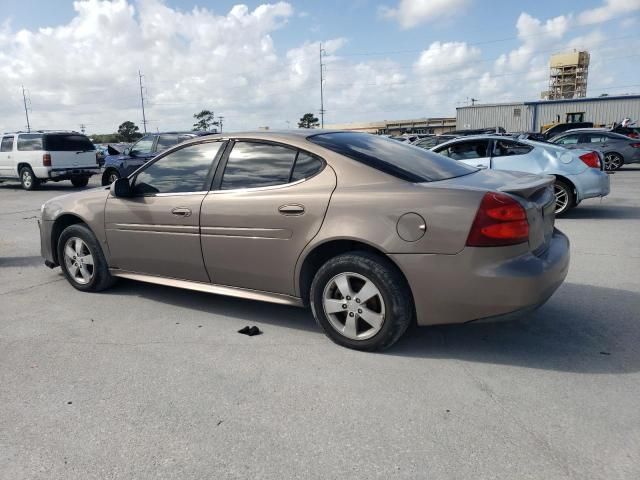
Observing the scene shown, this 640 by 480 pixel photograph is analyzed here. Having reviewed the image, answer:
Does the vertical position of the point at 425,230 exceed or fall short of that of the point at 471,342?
it exceeds it

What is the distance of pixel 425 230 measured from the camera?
130 inches

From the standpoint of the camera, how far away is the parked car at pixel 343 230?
3240 millimetres

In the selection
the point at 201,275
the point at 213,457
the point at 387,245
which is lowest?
the point at 213,457

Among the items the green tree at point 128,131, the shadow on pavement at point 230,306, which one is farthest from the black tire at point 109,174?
the green tree at point 128,131

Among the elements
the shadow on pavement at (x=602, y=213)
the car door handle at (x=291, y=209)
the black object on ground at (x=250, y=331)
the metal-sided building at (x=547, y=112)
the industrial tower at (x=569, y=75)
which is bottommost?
the black object on ground at (x=250, y=331)

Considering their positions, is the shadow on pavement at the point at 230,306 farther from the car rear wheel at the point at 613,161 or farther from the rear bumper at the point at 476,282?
the car rear wheel at the point at 613,161

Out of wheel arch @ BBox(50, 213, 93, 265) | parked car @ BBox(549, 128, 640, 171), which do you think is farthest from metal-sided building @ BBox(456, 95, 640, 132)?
wheel arch @ BBox(50, 213, 93, 265)

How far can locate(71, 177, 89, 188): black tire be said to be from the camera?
57.5 feet

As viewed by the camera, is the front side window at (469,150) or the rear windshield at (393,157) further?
the front side window at (469,150)

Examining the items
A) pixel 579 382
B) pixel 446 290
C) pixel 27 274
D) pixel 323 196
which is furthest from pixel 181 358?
pixel 27 274

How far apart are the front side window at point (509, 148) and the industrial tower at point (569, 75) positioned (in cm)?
8698

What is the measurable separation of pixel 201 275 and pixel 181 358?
864 mm

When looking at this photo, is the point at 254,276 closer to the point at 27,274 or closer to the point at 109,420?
the point at 109,420

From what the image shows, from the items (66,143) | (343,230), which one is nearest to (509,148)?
(343,230)
